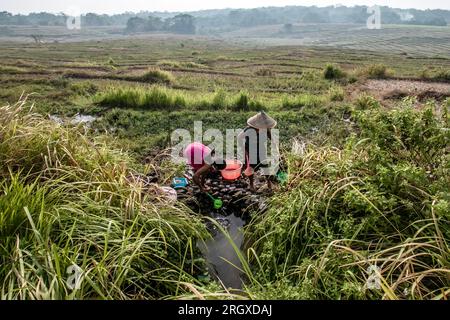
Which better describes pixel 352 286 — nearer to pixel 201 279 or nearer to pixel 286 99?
pixel 201 279

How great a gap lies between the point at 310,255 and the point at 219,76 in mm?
15986

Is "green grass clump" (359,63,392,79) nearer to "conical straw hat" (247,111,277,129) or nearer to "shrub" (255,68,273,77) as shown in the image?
"shrub" (255,68,273,77)

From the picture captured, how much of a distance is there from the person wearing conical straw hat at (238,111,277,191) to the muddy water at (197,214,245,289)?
70 cm

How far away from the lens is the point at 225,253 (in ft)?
12.5

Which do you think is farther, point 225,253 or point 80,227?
point 225,253

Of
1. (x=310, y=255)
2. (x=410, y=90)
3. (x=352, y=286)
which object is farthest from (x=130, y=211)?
(x=410, y=90)

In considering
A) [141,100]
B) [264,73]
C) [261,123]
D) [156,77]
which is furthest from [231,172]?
[264,73]

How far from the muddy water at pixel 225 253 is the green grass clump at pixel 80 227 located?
247 millimetres

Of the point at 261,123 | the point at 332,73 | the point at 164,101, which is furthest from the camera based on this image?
the point at 332,73

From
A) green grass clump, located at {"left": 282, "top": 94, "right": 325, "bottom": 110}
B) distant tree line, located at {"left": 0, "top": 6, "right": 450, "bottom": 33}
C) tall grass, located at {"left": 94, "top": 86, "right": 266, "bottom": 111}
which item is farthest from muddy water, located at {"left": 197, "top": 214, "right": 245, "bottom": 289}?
distant tree line, located at {"left": 0, "top": 6, "right": 450, "bottom": 33}

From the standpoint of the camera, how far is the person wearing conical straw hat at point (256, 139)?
461 centimetres

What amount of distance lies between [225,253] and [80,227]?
5.05 ft

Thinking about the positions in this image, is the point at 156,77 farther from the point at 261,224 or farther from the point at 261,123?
the point at 261,224

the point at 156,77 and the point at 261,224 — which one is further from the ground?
the point at 156,77
